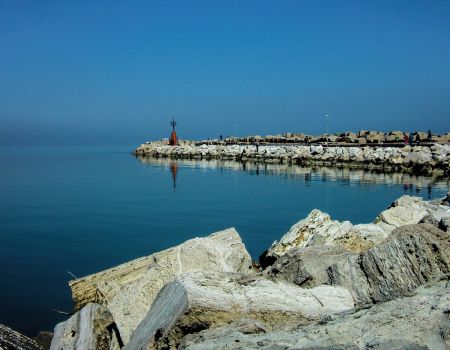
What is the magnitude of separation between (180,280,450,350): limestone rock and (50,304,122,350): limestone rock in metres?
1.81

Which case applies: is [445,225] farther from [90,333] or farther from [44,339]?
[44,339]

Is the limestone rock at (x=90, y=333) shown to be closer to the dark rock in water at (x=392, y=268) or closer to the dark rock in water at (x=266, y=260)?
the dark rock in water at (x=392, y=268)

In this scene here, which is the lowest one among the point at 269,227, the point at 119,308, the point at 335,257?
the point at 269,227

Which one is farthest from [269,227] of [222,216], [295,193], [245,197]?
[295,193]

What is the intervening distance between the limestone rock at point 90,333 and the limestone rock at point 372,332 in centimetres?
181

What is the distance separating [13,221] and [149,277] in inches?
578

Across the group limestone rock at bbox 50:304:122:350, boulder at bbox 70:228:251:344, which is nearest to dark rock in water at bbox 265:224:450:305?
boulder at bbox 70:228:251:344

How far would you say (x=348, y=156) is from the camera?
4434 centimetres

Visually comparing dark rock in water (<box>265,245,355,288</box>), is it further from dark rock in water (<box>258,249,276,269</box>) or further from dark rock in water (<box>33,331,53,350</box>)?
dark rock in water (<box>33,331,53,350</box>)

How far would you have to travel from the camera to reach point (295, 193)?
90.1 feet

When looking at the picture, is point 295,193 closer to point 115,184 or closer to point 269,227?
point 269,227

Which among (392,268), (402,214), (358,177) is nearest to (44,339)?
(392,268)

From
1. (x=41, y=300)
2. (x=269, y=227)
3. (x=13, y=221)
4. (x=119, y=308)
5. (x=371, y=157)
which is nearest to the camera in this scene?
(x=119, y=308)

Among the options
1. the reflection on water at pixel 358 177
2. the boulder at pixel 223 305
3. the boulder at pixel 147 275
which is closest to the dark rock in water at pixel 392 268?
the boulder at pixel 223 305
